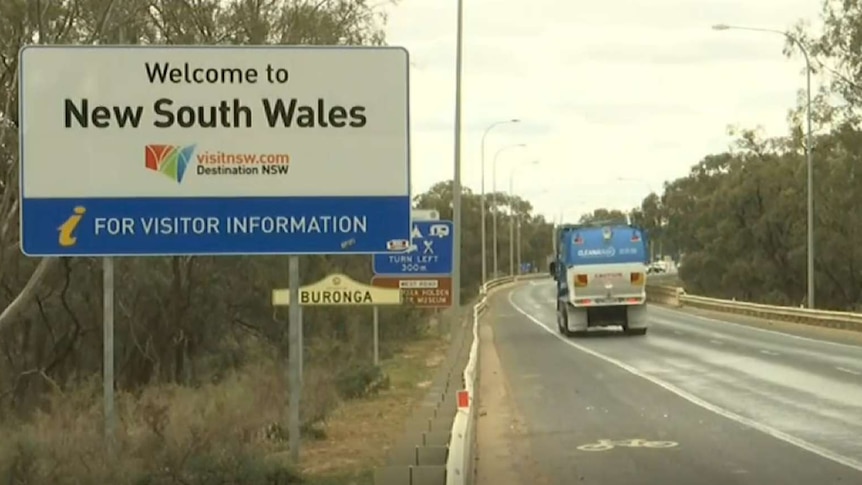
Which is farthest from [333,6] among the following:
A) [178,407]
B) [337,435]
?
[337,435]

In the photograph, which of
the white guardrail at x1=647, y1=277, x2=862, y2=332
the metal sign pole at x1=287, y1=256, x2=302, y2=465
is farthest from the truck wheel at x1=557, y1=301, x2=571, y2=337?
the metal sign pole at x1=287, y1=256, x2=302, y2=465

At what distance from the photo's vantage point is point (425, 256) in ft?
92.8

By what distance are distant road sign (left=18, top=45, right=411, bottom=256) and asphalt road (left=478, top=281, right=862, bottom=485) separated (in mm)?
3386

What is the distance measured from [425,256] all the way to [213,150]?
1688 centimetres

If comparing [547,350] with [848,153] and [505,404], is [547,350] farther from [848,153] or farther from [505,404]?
[848,153]

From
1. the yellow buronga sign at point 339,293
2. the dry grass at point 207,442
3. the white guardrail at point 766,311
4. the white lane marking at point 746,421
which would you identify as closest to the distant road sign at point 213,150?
the dry grass at point 207,442

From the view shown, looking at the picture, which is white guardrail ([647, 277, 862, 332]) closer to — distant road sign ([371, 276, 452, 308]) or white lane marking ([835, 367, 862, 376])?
white lane marking ([835, 367, 862, 376])

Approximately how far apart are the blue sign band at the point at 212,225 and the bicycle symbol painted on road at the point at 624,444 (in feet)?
15.5

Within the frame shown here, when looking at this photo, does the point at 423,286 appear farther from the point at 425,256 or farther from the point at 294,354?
the point at 294,354

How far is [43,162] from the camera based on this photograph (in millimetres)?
11422

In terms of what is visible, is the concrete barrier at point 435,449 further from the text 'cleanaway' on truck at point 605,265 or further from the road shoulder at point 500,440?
the text 'cleanaway' on truck at point 605,265

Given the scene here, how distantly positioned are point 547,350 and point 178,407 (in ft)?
67.4

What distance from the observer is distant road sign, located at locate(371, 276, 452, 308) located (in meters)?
28.4

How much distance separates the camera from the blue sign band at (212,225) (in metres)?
11.4
